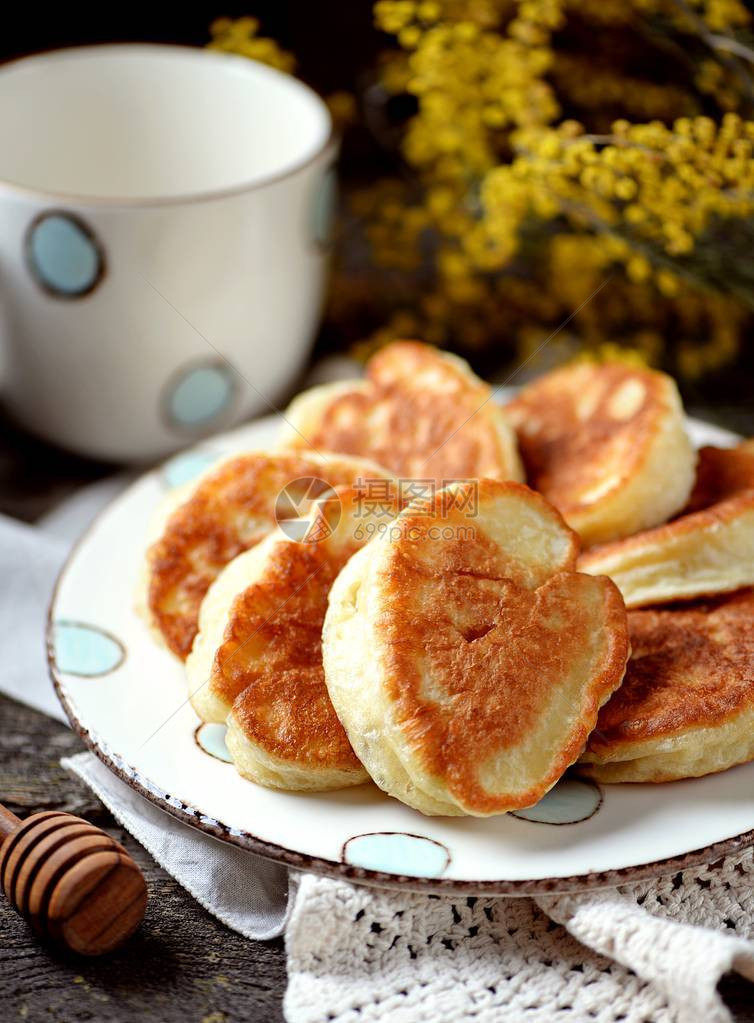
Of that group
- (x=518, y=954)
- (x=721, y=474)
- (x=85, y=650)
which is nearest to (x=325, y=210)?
(x=721, y=474)

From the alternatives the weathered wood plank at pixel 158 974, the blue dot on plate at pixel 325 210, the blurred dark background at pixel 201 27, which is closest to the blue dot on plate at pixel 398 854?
the weathered wood plank at pixel 158 974

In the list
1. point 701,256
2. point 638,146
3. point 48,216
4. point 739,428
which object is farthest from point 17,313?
point 739,428

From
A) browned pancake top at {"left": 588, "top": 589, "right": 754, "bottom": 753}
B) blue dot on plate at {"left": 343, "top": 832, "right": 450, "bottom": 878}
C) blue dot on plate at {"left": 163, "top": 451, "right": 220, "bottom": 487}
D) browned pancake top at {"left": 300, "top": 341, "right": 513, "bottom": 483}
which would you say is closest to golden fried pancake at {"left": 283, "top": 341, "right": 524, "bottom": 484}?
browned pancake top at {"left": 300, "top": 341, "right": 513, "bottom": 483}

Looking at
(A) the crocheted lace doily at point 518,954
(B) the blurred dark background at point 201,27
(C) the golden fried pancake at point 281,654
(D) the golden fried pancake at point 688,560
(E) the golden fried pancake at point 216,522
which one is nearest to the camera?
(A) the crocheted lace doily at point 518,954

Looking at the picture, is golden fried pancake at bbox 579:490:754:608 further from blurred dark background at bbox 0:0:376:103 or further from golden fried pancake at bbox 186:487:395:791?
blurred dark background at bbox 0:0:376:103

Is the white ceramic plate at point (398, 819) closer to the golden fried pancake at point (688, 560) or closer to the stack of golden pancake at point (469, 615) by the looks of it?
the stack of golden pancake at point (469, 615)

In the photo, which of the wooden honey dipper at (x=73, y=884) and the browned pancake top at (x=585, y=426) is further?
the browned pancake top at (x=585, y=426)

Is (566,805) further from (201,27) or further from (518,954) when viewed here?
(201,27)
